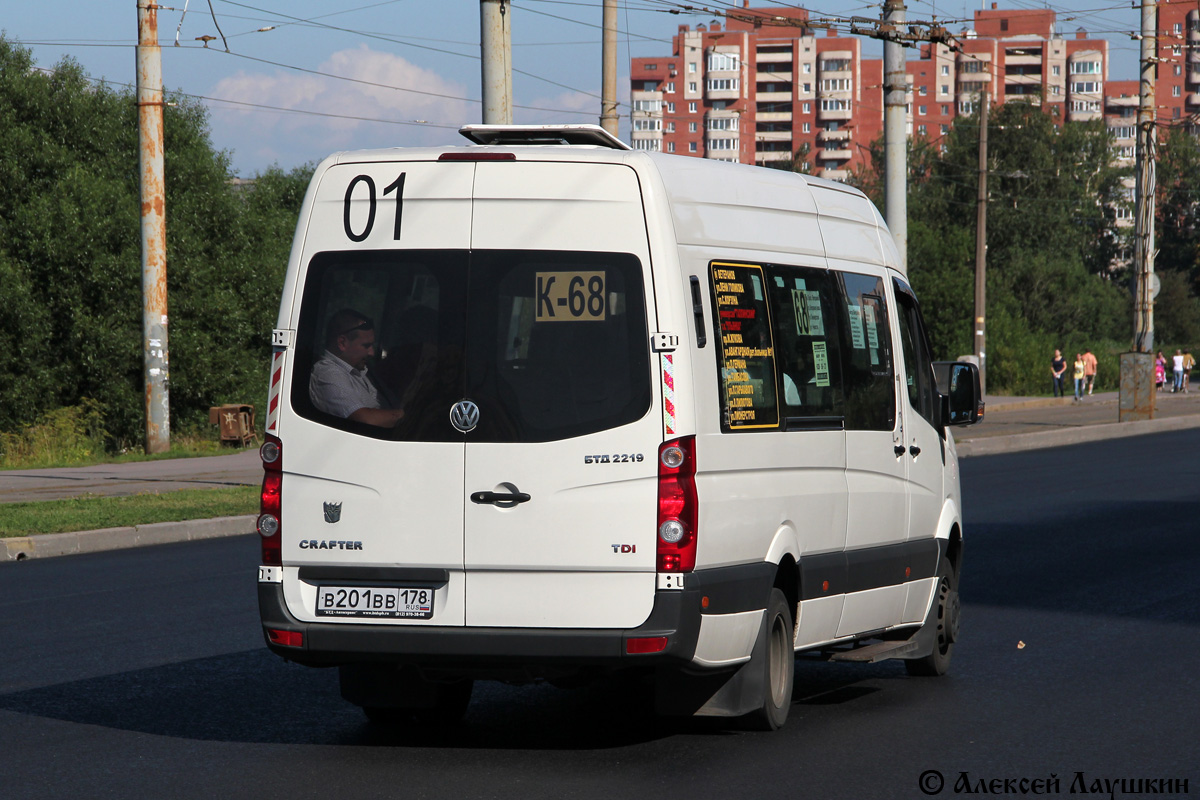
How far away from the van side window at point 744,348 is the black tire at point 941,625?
2.08 meters

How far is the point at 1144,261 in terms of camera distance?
3669 cm

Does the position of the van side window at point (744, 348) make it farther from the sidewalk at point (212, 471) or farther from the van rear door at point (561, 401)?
the sidewalk at point (212, 471)

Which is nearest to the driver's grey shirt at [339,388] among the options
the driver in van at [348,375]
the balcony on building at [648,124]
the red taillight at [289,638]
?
the driver in van at [348,375]

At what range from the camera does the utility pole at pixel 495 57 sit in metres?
17.9

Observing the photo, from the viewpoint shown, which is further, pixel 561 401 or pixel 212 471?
pixel 212 471

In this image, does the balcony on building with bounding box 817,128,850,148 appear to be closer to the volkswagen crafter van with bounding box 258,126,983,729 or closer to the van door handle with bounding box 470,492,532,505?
the volkswagen crafter van with bounding box 258,126,983,729

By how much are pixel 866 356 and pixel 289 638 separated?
303 cm

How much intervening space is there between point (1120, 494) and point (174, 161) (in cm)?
2390

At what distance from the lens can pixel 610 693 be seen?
766 cm

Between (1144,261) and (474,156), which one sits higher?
(474,156)

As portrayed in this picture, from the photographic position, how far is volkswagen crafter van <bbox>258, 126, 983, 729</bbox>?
5.88m

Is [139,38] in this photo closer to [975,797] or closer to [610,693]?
[610,693]

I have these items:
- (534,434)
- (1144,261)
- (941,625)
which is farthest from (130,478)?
(1144,261)

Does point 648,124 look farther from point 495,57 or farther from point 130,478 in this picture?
point 495,57
